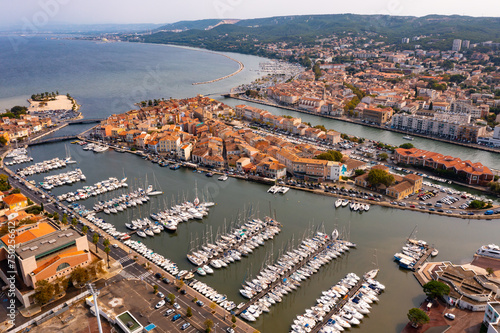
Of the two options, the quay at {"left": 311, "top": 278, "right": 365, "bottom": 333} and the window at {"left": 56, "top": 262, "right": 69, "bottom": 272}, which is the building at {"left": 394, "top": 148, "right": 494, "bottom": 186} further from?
the window at {"left": 56, "top": 262, "right": 69, "bottom": 272}

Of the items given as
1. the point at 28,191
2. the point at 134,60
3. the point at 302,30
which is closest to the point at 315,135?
the point at 28,191

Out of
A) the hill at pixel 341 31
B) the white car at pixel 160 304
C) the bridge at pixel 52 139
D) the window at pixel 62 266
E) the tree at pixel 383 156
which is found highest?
the hill at pixel 341 31

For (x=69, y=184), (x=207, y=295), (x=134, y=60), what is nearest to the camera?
(x=207, y=295)

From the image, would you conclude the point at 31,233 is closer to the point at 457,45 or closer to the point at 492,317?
the point at 492,317

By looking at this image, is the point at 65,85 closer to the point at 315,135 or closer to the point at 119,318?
the point at 315,135

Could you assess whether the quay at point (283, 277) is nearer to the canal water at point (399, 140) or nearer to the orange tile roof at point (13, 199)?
the orange tile roof at point (13, 199)

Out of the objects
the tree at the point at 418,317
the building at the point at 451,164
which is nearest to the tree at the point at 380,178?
the building at the point at 451,164
